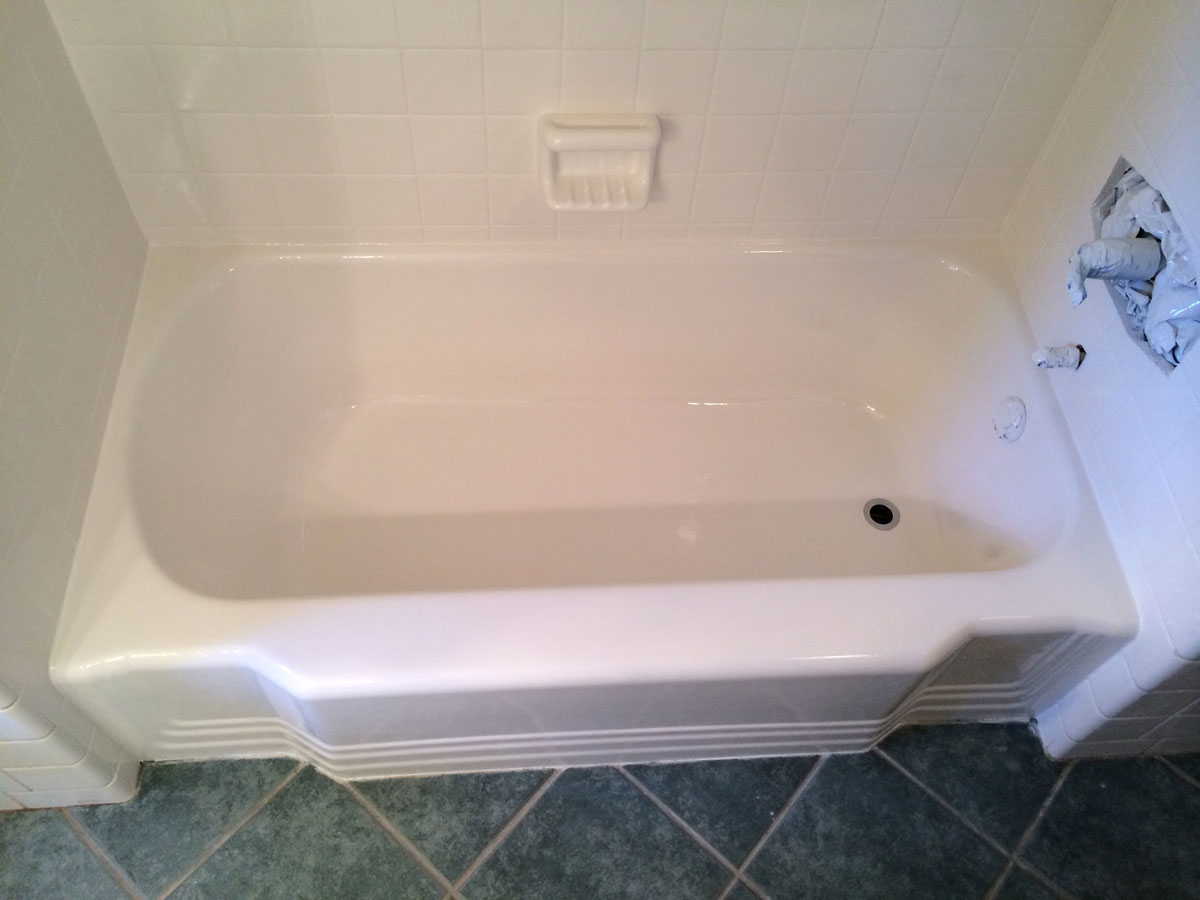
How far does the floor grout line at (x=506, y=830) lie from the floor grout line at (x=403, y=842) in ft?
0.04

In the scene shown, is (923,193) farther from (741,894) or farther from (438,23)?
(741,894)

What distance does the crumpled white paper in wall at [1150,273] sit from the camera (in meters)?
1.01

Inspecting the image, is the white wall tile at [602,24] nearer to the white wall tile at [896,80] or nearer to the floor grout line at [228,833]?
the white wall tile at [896,80]


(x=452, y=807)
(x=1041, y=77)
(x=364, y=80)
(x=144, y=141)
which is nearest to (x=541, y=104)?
(x=364, y=80)

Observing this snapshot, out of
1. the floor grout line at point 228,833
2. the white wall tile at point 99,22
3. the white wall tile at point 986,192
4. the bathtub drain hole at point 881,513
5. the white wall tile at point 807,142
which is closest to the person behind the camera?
the white wall tile at point 99,22

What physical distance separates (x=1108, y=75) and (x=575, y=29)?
30.1 inches

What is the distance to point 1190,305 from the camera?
1000mm

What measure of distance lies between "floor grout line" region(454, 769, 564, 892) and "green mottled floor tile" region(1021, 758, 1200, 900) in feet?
2.39

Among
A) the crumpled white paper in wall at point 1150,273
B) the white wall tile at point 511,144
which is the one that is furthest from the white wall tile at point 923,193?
the white wall tile at point 511,144

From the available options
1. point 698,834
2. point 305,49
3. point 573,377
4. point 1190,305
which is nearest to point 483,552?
point 573,377

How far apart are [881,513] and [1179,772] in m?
0.61

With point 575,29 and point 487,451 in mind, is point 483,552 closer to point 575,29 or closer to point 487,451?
point 487,451

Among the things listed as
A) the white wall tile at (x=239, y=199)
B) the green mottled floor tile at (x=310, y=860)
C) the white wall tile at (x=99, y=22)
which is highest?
the white wall tile at (x=99, y=22)

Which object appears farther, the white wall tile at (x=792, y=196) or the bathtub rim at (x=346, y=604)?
the white wall tile at (x=792, y=196)
